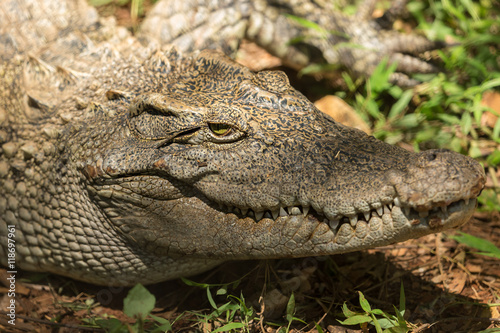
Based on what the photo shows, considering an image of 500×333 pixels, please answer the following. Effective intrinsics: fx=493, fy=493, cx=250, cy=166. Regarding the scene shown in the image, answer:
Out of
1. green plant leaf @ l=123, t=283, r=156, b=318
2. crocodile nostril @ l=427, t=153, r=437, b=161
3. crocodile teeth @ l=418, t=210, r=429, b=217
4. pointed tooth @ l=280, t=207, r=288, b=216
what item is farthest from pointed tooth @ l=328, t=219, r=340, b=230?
green plant leaf @ l=123, t=283, r=156, b=318

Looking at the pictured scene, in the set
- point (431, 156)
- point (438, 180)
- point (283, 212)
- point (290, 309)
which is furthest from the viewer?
point (290, 309)

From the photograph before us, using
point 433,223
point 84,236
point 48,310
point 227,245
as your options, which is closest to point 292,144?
point 227,245

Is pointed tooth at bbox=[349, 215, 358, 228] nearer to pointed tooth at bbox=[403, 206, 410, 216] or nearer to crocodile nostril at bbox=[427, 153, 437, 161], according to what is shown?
pointed tooth at bbox=[403, 206, 410, 216]

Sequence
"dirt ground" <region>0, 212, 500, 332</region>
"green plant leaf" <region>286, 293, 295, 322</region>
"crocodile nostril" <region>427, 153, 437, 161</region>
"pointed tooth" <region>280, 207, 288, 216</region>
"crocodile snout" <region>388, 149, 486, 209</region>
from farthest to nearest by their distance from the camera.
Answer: "dirt ground" <region>0, 212, 500, 332</region> < "green plant leaf" <region>286, 293, 295, 322</region> < "pointed tooth" <region>280, 207, 288, 216</region> < "crocodile nostril" <region>427, 153, 437, 161</region> < "crocodile snout" <region>388, 149, 486, 209</region>

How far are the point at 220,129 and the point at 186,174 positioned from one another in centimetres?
29

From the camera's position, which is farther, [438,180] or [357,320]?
[357,320]

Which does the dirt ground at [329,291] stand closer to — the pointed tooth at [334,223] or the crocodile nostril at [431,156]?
the pointed tooth at [334,223]

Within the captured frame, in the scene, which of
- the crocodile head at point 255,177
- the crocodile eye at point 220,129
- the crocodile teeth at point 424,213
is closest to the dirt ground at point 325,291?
the crocodile head at point 255,177

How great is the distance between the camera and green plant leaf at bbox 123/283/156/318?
7.39 feet

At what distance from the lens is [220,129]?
253cm

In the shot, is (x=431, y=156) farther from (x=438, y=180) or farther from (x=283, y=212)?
(x=283, y=212)

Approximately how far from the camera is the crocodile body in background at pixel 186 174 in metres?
2.20

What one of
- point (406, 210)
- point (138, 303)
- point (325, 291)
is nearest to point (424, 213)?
point (406, 210)

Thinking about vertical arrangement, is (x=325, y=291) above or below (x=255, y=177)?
below
